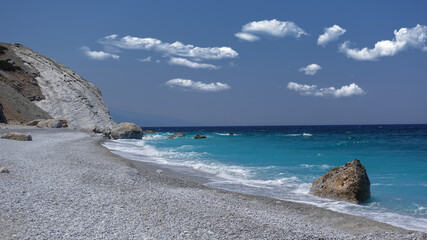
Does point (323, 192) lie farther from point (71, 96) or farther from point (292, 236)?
point (71, 96)

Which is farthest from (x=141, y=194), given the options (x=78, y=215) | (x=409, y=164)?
(x=409, y=164)

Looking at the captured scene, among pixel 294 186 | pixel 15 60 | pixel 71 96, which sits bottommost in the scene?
pixel 294 186

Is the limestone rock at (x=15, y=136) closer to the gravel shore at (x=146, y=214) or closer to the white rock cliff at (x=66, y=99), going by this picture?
the gravel shore at (x=146, y=214)

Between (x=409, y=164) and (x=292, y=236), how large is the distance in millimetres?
19934

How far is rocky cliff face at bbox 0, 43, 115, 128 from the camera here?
5731 cm

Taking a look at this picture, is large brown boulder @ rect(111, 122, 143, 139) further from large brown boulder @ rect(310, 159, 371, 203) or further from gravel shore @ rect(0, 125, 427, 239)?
large brown boulder @ rect(310, 159, 371, 203)

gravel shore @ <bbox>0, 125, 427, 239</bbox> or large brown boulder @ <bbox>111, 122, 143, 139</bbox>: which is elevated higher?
large brown boulder @ <bbox>111, 122, 143, 139</bbox>

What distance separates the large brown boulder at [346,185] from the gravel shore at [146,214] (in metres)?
2.22

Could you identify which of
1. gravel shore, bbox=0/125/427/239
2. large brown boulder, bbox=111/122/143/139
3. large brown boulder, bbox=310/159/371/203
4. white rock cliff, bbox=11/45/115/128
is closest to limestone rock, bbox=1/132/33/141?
gravel shore, bbox=0/125/427/239

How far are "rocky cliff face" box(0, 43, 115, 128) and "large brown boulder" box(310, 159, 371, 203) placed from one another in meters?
49.2

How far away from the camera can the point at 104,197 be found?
864cm

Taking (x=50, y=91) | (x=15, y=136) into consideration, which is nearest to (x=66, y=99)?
(x=50, y=91)

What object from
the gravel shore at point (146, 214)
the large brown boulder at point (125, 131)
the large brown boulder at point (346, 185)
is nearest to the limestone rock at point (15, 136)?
the gravel shore at point (146, 214)

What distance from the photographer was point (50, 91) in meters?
61.1
